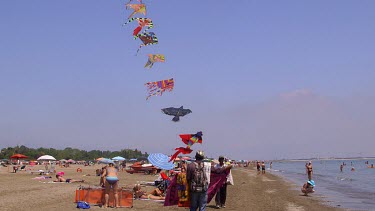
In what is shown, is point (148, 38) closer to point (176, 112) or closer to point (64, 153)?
point (176, 112)

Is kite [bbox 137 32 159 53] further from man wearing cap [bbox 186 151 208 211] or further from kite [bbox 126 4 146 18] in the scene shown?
man wearing cap [bbox 186 151 208 211]

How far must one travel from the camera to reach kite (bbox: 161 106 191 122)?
16438mm

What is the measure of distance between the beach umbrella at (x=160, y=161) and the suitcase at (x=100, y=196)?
3730 millimetres

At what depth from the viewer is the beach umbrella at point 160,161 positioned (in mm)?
16394

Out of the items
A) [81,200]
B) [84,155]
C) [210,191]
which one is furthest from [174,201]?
[84,155]

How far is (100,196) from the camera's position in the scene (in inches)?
510

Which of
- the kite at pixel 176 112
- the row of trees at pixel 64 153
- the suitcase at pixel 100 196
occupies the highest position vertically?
the row of trees at pixel 64 153

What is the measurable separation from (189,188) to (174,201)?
2.50 metres

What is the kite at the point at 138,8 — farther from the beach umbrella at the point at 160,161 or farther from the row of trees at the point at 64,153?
the row of trees at the point at 64,153

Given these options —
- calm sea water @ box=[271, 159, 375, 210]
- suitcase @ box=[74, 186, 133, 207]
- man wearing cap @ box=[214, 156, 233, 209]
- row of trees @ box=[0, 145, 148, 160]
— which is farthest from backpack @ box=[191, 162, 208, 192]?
row of trees @ box=[0, 145, 148, 160]

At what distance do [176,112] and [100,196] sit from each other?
4959mm

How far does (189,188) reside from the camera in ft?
27.4

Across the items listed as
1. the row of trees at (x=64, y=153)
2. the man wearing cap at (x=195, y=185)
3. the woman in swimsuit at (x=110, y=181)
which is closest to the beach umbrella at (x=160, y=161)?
the woman in swimsuit at (x=110, y=181)

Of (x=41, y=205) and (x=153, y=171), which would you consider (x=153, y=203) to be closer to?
(x=41, y=205)
